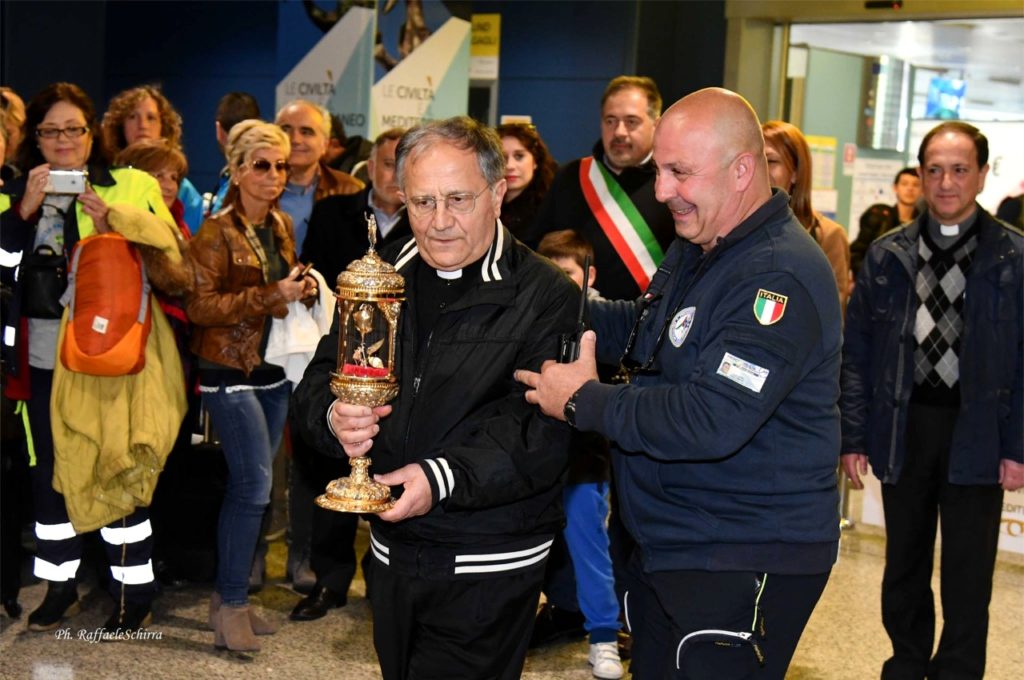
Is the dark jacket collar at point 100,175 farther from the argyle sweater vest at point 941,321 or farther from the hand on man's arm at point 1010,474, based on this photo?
the hand on man's arm at point 1010,474

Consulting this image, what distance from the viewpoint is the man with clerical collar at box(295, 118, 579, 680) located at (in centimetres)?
239

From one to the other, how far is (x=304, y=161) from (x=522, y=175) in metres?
1.05

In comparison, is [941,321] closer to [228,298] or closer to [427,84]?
[228,298]

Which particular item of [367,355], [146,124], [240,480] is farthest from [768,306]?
[146,124]

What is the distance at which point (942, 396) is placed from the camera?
3709mm

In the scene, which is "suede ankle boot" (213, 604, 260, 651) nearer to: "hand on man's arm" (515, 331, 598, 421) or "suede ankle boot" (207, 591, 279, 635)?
"suede ankle boot" (207, 591, 279, 635)

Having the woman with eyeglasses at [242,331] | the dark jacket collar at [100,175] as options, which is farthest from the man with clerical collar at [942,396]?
the dark jacket collar at [100,175]

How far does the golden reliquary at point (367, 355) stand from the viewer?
2350mm

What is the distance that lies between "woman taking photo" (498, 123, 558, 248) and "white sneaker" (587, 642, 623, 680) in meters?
1.58

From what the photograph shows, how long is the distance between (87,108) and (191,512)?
154 centimetres

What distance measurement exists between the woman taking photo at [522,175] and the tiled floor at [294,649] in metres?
1.59

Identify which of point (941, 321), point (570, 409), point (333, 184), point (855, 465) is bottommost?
point (855, 465)

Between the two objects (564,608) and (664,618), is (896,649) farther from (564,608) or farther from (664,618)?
(664,618)

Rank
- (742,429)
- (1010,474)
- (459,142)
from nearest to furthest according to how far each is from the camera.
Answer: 1. (742,429)
2. (459,142)
3. (1010,474)
